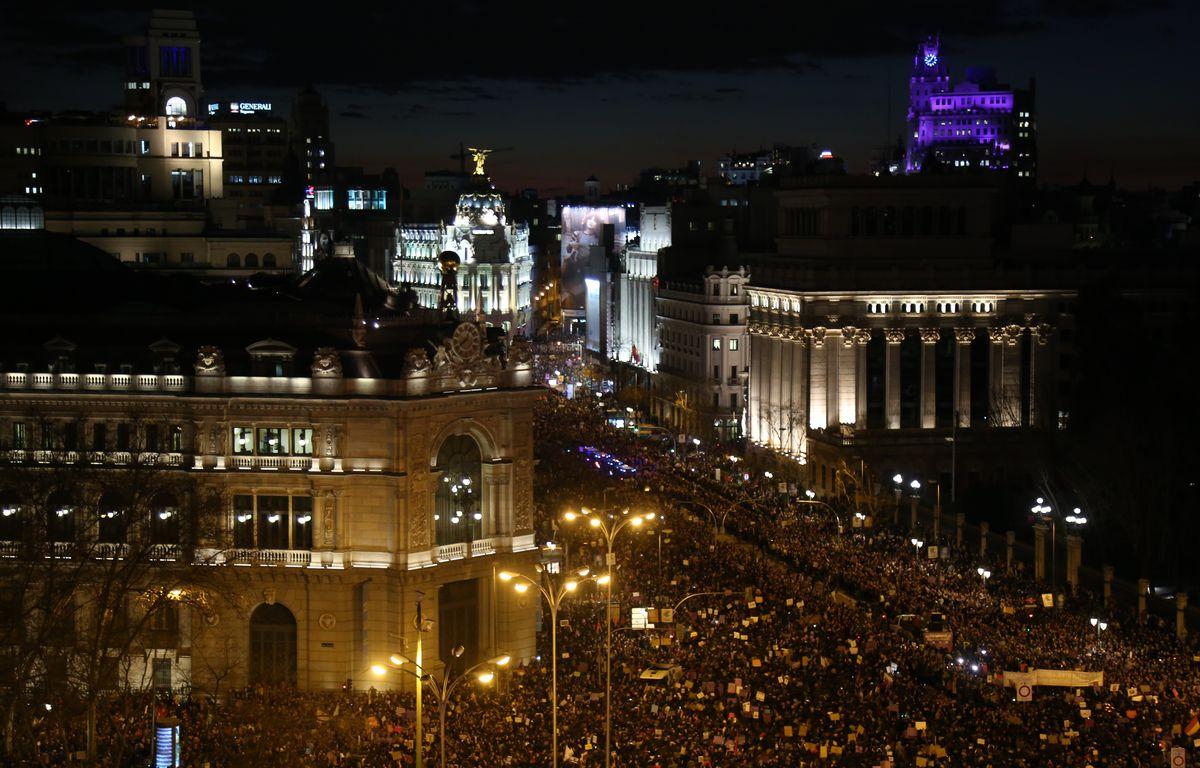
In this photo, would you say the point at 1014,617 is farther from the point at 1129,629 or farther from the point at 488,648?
the point at 488,648

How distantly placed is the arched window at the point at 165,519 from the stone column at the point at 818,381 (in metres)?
61.5

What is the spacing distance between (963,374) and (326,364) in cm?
6633

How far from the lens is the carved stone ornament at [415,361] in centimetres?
7419

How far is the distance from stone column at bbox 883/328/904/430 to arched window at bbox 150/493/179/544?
2550 inches

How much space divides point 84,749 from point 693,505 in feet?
171

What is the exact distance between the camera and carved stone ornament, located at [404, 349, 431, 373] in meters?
74.2

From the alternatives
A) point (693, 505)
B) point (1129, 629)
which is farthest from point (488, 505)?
point (693, 505)

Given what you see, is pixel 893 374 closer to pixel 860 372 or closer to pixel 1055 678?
pixel 860 372

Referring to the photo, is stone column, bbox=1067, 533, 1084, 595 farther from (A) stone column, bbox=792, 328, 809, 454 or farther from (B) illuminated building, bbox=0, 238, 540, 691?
(A) stone column, bbox=792, 328, 809, 454

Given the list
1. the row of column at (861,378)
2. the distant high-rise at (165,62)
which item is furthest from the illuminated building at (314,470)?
the distant high-rise at (165,62)

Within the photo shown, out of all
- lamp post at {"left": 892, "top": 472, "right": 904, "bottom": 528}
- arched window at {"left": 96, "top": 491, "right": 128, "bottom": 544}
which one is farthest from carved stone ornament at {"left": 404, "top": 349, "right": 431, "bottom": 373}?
lamp post at {"left": 892, "top": 472, "right": 904, "bottom": 528}

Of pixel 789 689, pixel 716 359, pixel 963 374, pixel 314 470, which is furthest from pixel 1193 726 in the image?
pixel 716 359

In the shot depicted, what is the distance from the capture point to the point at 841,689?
66750mm

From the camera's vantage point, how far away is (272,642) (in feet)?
244
